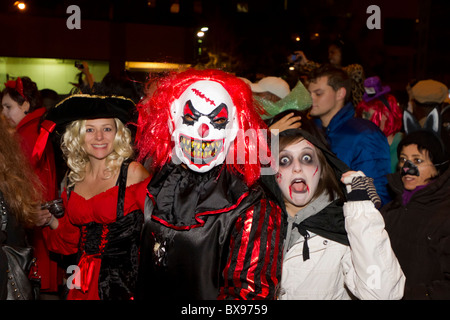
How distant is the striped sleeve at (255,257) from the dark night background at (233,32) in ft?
28.0

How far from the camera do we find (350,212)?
224 cm

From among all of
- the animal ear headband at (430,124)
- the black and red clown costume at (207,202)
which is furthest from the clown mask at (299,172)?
the animal ear headband at (430,124)

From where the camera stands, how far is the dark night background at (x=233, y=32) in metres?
11.9

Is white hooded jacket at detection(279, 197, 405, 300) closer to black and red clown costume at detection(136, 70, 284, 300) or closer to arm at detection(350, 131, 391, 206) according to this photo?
black and red clown costume at detection(136, 70, 284, 300)

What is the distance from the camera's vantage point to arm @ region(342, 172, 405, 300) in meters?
2.17

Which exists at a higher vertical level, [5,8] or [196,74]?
[5,8]

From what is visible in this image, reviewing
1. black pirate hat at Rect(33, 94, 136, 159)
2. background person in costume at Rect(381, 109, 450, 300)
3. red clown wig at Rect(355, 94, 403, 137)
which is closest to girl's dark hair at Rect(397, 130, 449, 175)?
background person in costume at Rect(381, 109, 450, 300)

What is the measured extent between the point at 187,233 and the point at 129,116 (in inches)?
46.7

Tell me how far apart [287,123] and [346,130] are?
1.46 meters

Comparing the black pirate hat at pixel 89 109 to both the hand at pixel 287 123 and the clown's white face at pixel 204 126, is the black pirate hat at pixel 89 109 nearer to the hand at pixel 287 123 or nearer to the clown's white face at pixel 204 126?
the clown's white face at pixel 204 126

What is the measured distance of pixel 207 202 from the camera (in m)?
2.26

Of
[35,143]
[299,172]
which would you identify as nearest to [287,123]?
[299,172]
